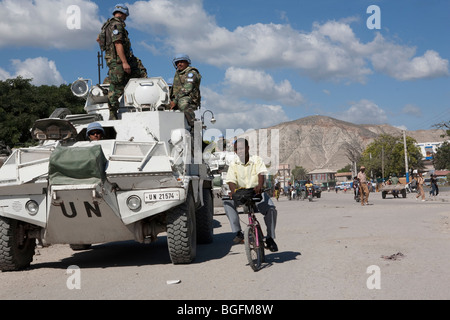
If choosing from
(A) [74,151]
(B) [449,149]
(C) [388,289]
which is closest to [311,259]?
(C) [388,289]

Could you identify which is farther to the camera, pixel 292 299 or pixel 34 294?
pixel 34 294

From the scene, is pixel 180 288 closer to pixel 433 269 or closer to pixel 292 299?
pixel 292 299

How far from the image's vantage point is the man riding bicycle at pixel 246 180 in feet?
23.9

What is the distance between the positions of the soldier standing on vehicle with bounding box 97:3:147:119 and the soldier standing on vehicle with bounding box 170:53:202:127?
848 mm

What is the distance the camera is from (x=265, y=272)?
21.9 ft

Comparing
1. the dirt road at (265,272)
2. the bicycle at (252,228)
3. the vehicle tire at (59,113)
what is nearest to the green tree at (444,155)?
the dirt road at (265,272)

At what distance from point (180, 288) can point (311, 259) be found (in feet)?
7.69

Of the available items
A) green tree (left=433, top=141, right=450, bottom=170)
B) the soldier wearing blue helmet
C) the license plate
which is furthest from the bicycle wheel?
green tree (left=433, top=141, right=450, bottom=170)

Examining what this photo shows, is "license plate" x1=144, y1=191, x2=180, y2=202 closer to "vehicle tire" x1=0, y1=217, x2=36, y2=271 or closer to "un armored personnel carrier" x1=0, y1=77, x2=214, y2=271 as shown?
"un armored personnel carrier" x1=0, y1=77, x2=214, y2=271

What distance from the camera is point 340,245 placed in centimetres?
894

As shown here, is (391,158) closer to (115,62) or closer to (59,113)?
(115,62)

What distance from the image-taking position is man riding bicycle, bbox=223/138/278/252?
23.9ft

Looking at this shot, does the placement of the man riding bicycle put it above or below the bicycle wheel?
above

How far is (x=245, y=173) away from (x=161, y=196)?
1077 millimetres
